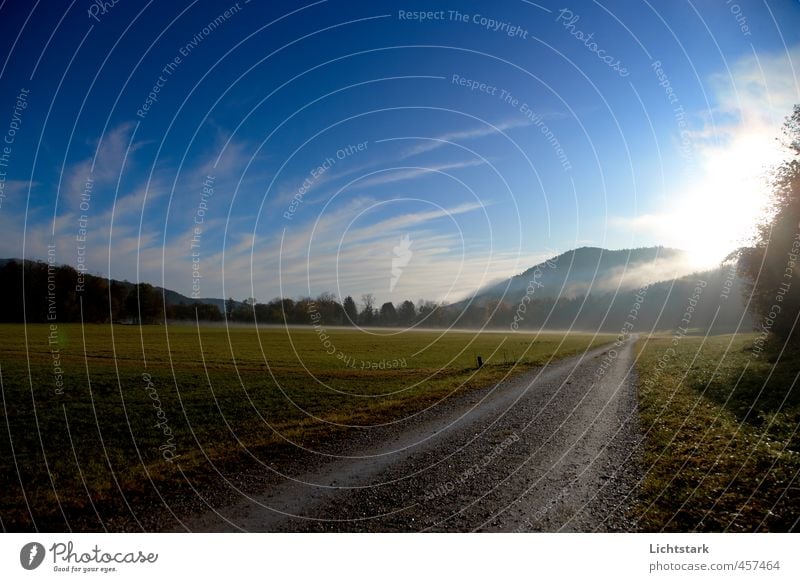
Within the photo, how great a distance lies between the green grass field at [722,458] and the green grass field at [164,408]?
422 inches

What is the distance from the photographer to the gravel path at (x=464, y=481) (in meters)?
10.2

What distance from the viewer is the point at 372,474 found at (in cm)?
1298

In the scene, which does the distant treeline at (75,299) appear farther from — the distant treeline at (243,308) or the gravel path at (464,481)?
the gravel path at (464,481)

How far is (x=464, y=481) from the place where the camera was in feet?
40.3
